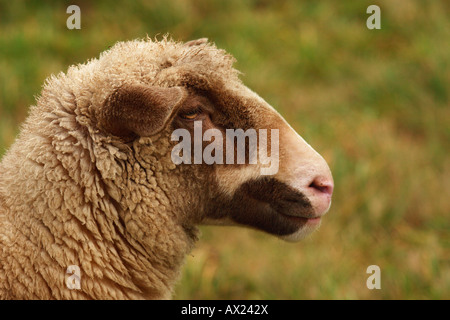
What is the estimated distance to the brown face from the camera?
2445mm

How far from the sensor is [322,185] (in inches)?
97.0

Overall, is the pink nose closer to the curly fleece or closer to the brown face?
the brown face

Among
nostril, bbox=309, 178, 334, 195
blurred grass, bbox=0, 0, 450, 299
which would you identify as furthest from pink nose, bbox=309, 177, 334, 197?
blurred grass, bbox=0, 0, 450, 299

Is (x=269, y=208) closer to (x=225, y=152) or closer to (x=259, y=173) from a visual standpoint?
(x=259, y=173)

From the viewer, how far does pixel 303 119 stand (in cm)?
650

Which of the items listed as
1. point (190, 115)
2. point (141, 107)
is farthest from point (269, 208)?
point (141, 107)

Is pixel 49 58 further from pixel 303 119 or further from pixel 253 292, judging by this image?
pixel 253 292

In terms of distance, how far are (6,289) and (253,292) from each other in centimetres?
232

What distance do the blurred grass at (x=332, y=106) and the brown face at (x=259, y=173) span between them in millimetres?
1742

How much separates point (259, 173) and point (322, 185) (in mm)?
253

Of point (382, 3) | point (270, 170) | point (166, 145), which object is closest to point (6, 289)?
point (166, 145)

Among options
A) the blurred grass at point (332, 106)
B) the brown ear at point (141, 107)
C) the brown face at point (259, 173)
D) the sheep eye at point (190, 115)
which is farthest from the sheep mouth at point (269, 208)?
the blurred grass at point (332, 106)

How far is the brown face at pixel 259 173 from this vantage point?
245cm
